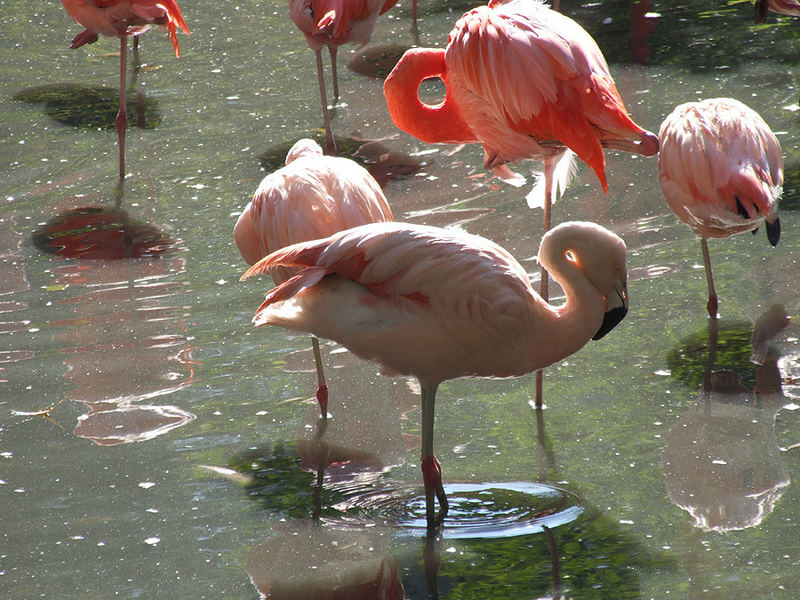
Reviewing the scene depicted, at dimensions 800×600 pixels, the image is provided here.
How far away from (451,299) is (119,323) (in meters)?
1.95

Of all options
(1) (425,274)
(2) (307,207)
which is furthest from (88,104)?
(1) (425,274)

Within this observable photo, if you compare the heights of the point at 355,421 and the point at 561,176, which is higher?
the point at 561,176

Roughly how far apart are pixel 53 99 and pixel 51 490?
14.0 feet

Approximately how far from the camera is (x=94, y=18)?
17.7ft

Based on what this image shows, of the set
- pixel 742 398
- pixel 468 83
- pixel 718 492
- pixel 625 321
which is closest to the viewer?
pixel 718 492

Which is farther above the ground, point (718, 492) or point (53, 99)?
point (53, 99)

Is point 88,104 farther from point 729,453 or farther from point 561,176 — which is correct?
point 729,453

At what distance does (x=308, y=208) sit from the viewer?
312 centimetres

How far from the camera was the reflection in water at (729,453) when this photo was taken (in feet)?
8.98

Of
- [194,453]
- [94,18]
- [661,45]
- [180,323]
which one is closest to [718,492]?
[194,453]

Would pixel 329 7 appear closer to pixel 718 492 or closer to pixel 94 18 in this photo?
pixel 94 18

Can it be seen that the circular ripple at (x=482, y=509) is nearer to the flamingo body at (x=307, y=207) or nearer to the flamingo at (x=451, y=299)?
the flamingo at (x=451, y=299)

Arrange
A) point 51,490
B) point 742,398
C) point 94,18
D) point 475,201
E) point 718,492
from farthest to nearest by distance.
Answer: point 94,18 < point 475,201 < point 742,398 < point 51,490 < point 718,492

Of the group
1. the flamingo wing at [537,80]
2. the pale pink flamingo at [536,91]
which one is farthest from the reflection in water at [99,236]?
the flamingo wing at [537,80]
